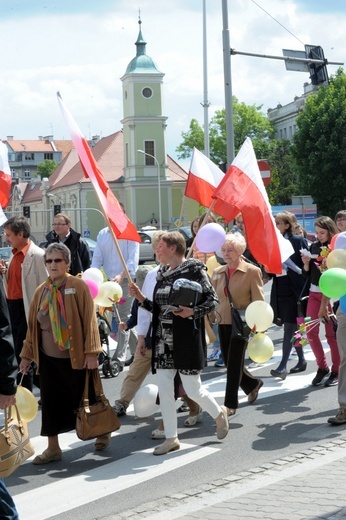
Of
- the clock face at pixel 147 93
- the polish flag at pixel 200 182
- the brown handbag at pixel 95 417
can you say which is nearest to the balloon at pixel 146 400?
the brown handbag at pixel 95 417

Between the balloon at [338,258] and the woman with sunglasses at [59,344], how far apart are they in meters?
2.41

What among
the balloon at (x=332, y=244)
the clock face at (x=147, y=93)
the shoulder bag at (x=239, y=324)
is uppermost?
the clock face at (x=147, y=93)

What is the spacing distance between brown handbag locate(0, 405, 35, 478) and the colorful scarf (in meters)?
1.72

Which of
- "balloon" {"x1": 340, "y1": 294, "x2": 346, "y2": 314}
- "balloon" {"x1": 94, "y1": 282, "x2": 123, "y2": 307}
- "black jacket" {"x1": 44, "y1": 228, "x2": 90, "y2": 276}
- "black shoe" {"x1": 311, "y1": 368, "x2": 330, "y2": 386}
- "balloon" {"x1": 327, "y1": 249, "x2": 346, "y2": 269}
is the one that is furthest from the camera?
"black jacket" {"x1": 44, "y1": 228, "x2": 90, "y2": 276}

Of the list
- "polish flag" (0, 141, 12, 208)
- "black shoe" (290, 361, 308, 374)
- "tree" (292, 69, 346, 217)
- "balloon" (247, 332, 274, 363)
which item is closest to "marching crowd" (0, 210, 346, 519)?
"balloon" (247, 332, 274, 363)

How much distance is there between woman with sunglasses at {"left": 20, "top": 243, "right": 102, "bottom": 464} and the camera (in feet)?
24.8

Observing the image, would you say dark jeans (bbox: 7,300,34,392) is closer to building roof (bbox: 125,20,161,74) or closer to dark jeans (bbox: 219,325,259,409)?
dark jeans (bbox: 219,325,259,409)

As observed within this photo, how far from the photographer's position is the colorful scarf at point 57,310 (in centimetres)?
755

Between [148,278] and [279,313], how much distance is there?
9.44ft

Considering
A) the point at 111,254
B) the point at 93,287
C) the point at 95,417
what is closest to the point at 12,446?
the point at 95,417

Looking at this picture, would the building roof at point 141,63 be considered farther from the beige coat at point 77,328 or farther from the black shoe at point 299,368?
the beige coat at point 77,328

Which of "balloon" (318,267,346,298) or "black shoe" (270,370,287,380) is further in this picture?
"black shoe" (270,370,287,380)

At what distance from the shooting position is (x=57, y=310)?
7594mm

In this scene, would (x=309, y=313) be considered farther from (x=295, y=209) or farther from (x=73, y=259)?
(x=295, y=209)
